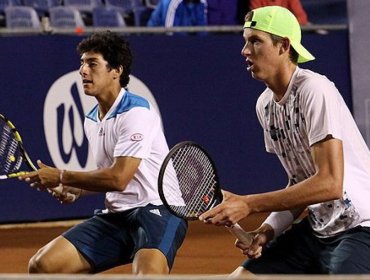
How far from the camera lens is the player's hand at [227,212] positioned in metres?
4.68

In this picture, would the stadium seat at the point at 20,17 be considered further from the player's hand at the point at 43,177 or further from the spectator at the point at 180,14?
the player's hand at the point at 43,177

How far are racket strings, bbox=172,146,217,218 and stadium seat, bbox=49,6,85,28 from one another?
24.7 feet

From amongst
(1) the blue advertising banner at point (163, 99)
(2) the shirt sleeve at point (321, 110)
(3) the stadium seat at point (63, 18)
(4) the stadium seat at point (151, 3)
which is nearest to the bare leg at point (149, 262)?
(2) the shirt sleeve at point (321, 110)

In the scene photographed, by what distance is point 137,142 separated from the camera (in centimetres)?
604

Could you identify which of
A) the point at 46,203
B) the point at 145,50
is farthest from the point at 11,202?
the point at 145,50

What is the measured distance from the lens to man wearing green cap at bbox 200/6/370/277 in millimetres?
4773

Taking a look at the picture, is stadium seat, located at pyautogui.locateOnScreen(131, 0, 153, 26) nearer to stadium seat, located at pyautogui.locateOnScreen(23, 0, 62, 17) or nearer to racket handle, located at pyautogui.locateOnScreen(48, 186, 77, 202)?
stadium seat, located at pyautogui.locateOnScreen(23, 0, 62, 17)

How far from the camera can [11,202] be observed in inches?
416

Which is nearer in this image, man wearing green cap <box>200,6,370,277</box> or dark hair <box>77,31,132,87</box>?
man wearing green cap <box>200,6,370,277</box>

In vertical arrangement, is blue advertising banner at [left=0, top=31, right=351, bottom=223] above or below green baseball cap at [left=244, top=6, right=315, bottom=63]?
below

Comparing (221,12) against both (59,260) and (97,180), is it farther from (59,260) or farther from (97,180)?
(59,260)

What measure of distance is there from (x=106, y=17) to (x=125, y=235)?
7.07 m

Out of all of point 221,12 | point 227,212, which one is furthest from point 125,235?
point 221,12

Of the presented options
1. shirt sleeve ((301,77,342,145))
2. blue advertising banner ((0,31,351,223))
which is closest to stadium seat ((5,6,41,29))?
blue advertising banner ((0,31,351,223))
